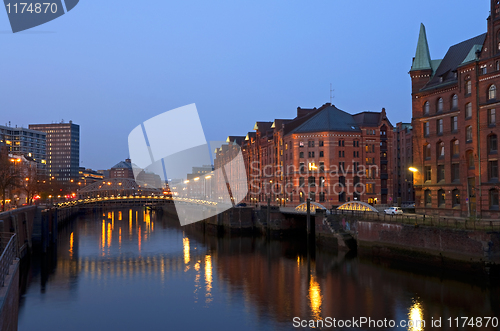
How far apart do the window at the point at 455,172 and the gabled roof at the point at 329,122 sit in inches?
1322

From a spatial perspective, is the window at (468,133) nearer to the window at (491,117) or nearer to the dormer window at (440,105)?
the window at (491,117)

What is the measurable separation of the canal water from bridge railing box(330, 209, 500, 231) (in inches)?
193

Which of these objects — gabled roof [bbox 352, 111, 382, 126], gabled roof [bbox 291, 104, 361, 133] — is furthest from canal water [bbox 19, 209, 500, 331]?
gabled roof [bbox 352, 111, 382, 126]

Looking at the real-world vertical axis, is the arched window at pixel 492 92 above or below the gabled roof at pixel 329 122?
below

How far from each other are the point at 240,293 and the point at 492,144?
109ft

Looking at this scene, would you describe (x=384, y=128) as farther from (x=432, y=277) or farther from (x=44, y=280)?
(x=44, y=280)

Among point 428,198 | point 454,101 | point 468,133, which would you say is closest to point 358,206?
point 428,198

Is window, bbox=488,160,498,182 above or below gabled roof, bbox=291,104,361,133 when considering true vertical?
below

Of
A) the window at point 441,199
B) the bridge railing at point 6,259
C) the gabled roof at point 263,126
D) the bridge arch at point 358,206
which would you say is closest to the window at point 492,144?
the window at point 441,199

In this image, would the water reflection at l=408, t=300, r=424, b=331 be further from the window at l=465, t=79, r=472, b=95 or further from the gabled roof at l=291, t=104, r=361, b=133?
the gabled roof at l=291, t=104, r=361, b=133

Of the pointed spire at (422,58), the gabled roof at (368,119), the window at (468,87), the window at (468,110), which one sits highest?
the pointed spire at (422,58)

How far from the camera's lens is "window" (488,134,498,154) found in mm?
50312

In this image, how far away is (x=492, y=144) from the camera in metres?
50.8

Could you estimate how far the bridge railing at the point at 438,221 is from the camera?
4059 cm
